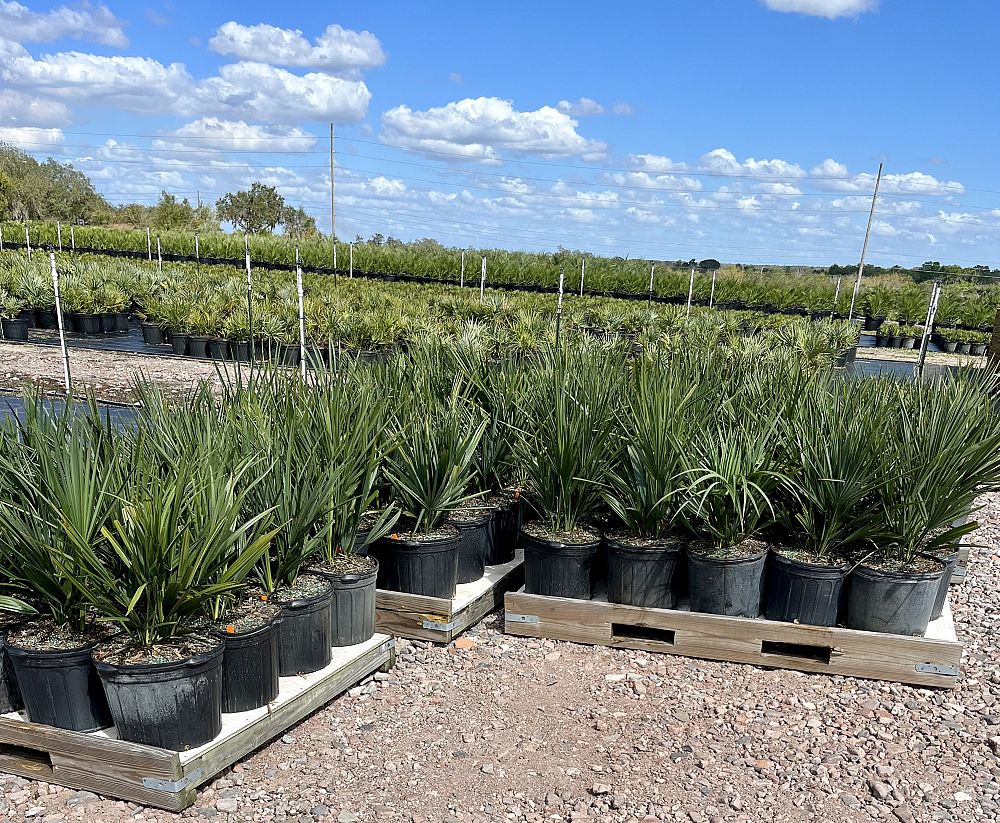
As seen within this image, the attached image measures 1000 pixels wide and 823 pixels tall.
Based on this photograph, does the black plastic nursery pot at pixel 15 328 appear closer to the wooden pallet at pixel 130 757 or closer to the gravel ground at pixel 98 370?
the gravel ground at pixel 98 370

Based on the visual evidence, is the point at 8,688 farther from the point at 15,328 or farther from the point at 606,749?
the point at 15,328

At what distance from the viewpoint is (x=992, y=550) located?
5207 mm

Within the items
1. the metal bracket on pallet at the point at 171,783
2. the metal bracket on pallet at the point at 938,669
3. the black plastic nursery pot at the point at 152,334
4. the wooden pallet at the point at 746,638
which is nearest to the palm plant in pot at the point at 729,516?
the wooden pallet at the point at 746,638

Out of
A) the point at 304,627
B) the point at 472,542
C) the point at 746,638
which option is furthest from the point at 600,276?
the point at 304,627

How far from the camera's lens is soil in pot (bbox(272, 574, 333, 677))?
3.00m

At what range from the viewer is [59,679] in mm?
2559

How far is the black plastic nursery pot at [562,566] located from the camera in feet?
12.5

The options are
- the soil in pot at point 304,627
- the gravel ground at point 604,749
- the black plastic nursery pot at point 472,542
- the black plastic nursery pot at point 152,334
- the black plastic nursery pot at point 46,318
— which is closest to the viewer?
the gravel ground at point 604,749

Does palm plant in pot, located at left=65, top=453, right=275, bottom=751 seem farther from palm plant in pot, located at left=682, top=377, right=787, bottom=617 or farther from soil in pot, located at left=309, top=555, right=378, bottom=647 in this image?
palm plant in pot, located at left=682, top=377, right=787, bottom=617

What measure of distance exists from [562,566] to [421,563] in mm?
672

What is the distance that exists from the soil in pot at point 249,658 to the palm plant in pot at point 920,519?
250 centimetres

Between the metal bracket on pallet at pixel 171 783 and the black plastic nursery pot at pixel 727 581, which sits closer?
the metal bracket on pallet at pixel 171 783

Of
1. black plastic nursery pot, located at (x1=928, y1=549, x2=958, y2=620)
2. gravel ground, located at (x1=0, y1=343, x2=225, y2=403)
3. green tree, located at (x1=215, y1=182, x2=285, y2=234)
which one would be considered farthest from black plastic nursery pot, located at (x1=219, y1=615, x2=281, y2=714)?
green tree, located at (x1=215, y1=182, x2=285, y2=234)

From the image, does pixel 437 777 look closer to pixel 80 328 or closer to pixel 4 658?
pixel 4 658
